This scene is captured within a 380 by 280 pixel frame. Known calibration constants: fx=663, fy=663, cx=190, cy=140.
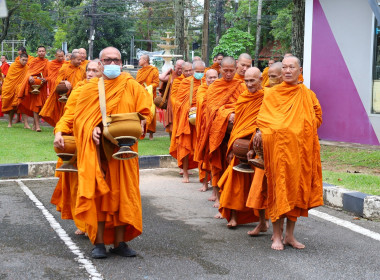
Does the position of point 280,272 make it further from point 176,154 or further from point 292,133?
point 176,154

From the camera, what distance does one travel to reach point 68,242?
6242mm

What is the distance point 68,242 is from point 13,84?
39.3 feet

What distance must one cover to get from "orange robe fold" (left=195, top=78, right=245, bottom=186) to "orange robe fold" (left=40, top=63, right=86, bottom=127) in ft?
21.0

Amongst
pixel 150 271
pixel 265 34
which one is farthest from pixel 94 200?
pixel 265 34

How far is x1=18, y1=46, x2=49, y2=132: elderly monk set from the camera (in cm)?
1625

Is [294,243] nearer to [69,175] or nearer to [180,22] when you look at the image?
[69,175]

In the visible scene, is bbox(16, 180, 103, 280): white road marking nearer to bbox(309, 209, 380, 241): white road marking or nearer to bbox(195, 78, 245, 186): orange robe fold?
bbox(195, 78, 245, 186): orange robe fold

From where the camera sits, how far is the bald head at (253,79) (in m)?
6.80


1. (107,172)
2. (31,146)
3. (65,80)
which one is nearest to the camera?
(107,172)

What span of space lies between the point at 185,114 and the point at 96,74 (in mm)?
4331

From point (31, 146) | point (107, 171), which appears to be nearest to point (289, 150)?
point (107, 171)

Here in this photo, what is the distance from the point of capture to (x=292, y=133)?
5953 millimetres

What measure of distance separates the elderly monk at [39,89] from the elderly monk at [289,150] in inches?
425

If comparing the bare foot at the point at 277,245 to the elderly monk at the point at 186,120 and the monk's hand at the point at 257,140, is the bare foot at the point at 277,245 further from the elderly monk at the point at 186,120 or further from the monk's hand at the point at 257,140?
the elderly monk at the point at 186,120
